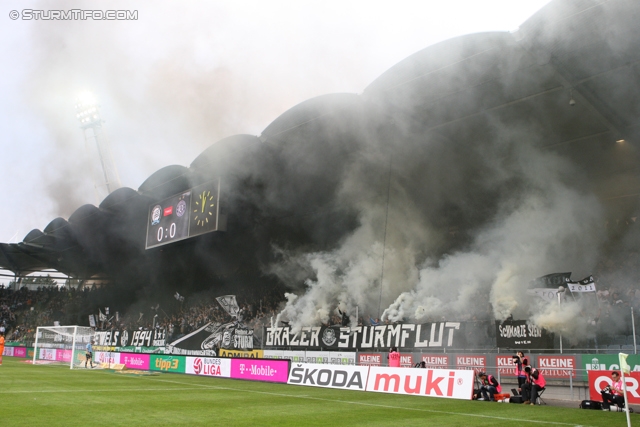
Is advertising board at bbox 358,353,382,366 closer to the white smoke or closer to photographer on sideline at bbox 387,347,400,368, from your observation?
photographer on sideline at bbox 387,347,400,368

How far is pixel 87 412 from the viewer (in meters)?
10.3

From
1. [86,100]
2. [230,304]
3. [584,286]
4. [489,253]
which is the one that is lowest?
[230,304]

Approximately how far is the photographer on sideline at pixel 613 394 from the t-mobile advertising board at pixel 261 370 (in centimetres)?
1022

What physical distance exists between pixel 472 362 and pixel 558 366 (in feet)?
8.98

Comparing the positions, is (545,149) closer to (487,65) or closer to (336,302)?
(487,65)

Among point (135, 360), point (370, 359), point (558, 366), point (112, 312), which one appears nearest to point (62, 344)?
point (135, 360)

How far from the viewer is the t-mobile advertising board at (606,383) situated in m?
12.8

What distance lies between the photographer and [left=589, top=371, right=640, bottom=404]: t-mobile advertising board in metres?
12.8

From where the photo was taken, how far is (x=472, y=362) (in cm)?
1772

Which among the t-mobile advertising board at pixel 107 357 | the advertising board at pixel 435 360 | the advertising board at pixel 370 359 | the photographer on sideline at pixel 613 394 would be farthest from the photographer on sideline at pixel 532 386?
the t-mobile advertising board at pixel 107 357

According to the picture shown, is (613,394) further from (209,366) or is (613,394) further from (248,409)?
(209,366)

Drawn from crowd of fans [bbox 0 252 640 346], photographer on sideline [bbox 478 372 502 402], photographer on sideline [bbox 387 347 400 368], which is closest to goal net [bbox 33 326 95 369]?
crowd of fans [bbox 0 252 640 346]

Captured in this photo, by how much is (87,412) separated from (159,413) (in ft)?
4.36

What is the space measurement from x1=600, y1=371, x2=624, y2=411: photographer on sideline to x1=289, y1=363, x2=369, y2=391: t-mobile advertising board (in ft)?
21.7
